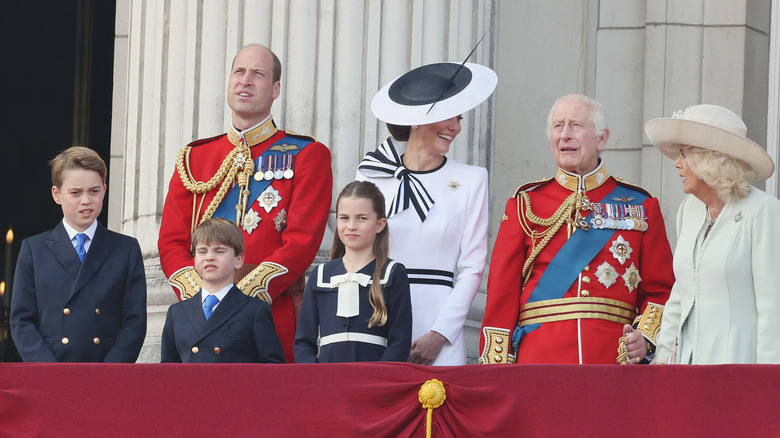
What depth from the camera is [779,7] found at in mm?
7766

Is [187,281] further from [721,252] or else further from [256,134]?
[721,252]

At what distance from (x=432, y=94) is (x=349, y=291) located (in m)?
1.08

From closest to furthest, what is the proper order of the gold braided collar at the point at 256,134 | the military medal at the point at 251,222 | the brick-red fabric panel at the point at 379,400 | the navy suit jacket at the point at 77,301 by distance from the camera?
the brick-red fabric panel at the point at 379,400, the navy suit jacket at the point at 77,301, the military medal at the point at 251,222, the gold braided collar at the point at 256,134

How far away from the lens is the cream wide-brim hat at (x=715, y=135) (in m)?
5.01

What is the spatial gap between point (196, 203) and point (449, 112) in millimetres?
1072

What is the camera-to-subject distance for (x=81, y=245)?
5445 mm

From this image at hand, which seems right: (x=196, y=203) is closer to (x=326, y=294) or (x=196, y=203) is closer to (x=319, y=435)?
(x=326, y=294)

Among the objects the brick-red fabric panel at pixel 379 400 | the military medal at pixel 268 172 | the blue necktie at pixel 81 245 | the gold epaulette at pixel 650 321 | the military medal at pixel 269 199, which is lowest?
the brick-red fabric panel at pixel 379 400

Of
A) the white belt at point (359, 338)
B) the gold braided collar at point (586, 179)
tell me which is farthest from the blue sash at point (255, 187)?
the gold braided collar at point (586, 179)

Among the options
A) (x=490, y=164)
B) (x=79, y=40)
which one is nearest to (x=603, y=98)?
(x=490, y=164)

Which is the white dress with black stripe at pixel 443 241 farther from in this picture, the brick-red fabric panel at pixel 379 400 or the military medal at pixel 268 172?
the brick-red fabric panel at pixel 379 400

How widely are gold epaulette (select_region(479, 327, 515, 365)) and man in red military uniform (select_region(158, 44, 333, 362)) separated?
2.48 feet

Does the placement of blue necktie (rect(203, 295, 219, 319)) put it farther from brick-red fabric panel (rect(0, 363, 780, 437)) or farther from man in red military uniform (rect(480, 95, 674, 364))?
man in red military uniform (rect(480, 95, 674, 364))

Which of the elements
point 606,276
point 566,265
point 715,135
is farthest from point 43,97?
point 715,135
